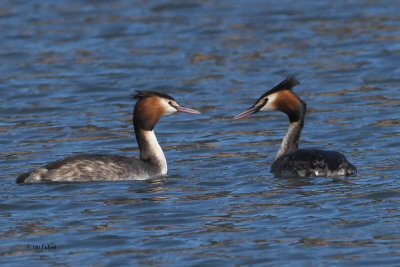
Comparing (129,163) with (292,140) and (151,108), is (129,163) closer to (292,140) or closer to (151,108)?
(151,108)

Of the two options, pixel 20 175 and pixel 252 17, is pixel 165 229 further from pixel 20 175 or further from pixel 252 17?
pixel 252 17

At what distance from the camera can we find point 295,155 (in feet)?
40.4

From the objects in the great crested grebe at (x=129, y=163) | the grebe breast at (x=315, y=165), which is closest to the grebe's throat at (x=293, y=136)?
the grebe breast at (x=315, y=165)

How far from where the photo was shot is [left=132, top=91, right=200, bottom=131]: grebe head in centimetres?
1305

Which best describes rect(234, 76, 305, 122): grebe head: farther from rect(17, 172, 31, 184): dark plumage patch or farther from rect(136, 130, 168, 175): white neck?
rect(17, 172, 31, 184): dark plumage patch

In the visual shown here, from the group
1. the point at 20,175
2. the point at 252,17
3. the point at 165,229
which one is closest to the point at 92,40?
the point at 252,17

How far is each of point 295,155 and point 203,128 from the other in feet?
11.7

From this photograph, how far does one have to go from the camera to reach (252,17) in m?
23.2

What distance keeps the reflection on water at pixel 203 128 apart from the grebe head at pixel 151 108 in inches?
23.7

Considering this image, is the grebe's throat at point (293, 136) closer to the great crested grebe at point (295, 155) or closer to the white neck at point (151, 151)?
the great crested grebe at point (295, 155)

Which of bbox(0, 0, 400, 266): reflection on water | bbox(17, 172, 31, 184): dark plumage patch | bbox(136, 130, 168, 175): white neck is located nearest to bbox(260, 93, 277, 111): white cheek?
bbox(0, 0, 400, 266): reflection on water

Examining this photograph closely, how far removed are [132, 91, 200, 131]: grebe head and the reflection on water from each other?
0.60 m

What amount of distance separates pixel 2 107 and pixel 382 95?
535 centimetres

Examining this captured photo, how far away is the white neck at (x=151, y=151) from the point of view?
42.3ft
